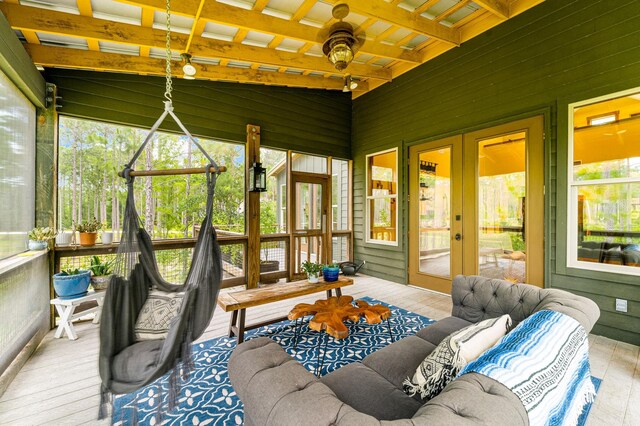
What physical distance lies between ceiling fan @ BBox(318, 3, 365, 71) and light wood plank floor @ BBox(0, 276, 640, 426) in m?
3.10

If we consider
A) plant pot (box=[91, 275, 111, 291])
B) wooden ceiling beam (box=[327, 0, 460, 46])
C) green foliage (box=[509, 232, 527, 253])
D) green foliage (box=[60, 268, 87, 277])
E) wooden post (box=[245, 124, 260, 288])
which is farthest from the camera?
Answer: wooden post (box=[245, 124, 260, 288])

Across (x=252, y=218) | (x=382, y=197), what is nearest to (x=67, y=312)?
(x=252, y=218)

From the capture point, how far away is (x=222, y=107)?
15.4ft

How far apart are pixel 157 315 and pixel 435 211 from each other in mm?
4136

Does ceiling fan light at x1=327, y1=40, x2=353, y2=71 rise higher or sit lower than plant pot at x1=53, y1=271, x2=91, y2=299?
higher

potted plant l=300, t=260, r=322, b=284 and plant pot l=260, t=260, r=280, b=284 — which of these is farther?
plant pot l=260, t=260, r=280, b=284

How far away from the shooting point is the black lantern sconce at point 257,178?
467cm

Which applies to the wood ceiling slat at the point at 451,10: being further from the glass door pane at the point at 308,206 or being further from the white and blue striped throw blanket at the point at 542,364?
the white and blue striped throw blanket at the point at 542,364

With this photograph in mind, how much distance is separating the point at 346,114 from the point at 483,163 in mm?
3102

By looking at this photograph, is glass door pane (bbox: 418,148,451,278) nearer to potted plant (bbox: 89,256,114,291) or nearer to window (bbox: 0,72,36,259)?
potted plant (bbox: 89,256,114,291)

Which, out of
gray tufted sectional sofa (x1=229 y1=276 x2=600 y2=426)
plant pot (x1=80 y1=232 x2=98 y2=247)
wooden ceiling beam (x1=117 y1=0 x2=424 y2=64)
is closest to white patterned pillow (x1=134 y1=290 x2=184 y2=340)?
gray tufted sectional sofa (x1=229 y1=276 x2=600 y2=426)

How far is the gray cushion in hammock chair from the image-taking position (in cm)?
161

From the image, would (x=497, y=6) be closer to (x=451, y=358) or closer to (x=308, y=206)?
(x=308, y=206)

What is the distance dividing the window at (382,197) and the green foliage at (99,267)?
14.2ft
